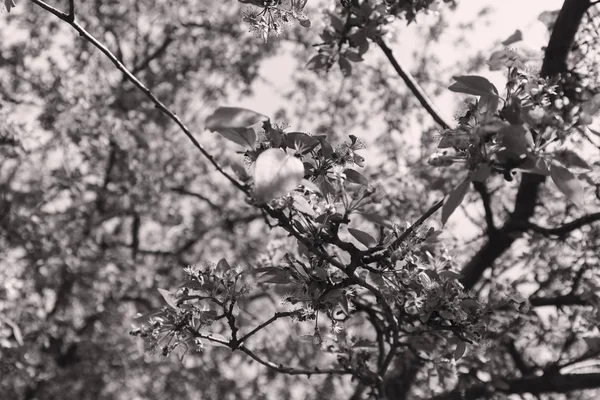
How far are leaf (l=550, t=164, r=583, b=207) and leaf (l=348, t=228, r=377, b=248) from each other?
593mm

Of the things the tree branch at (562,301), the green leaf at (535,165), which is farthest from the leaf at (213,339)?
the tree branch at (562,301)

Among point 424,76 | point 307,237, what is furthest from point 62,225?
point 307,237

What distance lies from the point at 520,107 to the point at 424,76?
224 inches

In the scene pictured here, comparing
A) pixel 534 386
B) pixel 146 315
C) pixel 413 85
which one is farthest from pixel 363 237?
pixel 534 386

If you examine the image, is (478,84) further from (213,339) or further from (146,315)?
(146,315)

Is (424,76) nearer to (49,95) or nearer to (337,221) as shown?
(49,95)

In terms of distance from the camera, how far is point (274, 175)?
133 centimetres

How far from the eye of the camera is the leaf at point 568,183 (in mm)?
1365

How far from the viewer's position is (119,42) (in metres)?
8.04

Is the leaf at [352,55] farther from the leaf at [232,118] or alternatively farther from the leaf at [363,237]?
the leaf at [363,237]

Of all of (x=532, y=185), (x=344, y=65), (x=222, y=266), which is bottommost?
(x=222, y=266)

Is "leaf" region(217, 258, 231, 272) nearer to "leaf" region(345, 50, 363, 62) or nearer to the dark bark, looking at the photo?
"leaf" region(345, 50, 363, 62)

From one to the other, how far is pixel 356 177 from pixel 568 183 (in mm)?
610

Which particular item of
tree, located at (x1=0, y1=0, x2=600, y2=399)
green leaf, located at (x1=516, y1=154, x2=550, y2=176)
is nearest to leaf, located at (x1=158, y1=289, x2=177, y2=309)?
tree, located at (x1=0, y1=0, x2=600, y2=399)
